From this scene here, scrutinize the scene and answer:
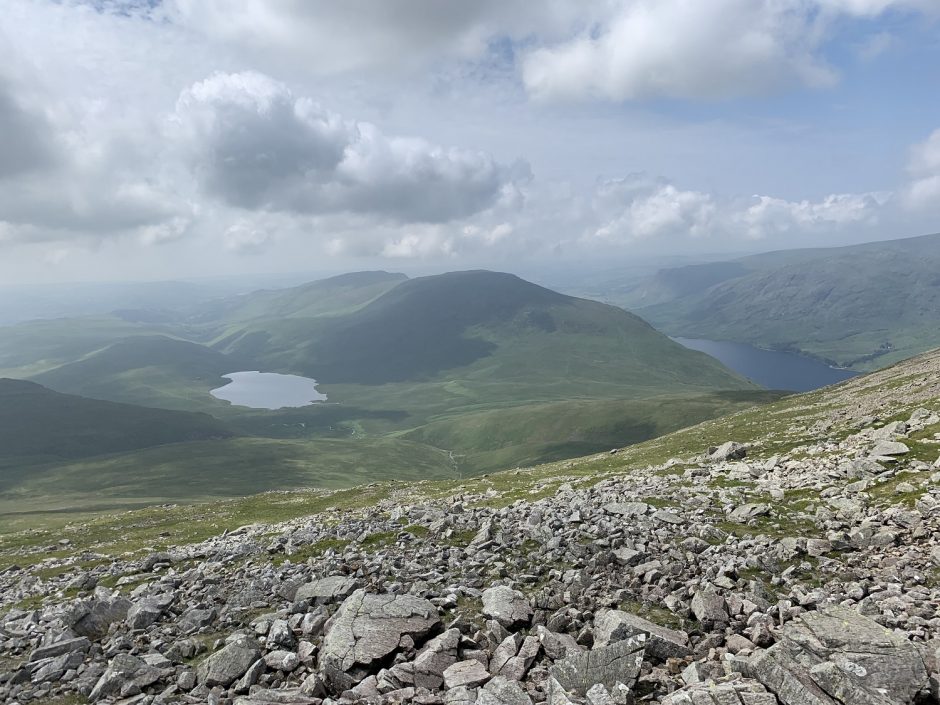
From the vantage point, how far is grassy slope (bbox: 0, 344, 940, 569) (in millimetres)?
55344

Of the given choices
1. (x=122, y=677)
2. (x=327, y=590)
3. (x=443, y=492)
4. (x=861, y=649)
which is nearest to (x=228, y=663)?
(x=122, y=677)

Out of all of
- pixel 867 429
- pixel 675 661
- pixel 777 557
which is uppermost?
pixel 675 661

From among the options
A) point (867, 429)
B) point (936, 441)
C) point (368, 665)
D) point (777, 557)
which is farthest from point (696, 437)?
point (368, 665)

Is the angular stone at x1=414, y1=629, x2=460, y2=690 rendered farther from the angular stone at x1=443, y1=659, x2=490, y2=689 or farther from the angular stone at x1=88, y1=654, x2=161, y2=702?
the angular stone at x1=88, y1=654, x2=161, y2=702

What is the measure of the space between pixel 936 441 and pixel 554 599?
32689 mm

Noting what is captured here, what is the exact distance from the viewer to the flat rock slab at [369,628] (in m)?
16.8

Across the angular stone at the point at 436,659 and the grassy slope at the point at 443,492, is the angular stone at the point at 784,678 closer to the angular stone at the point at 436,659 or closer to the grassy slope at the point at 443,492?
the angular stone at the point at 436,659

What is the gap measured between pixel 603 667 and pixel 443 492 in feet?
196

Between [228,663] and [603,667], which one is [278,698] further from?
[603,667]

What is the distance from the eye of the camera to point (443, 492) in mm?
73375

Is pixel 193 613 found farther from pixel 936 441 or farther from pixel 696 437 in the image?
pixel 696 437

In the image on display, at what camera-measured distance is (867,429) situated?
47.2 m

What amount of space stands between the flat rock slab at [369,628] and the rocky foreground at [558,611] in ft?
0.26

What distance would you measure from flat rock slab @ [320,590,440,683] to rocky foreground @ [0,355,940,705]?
0.08 m
